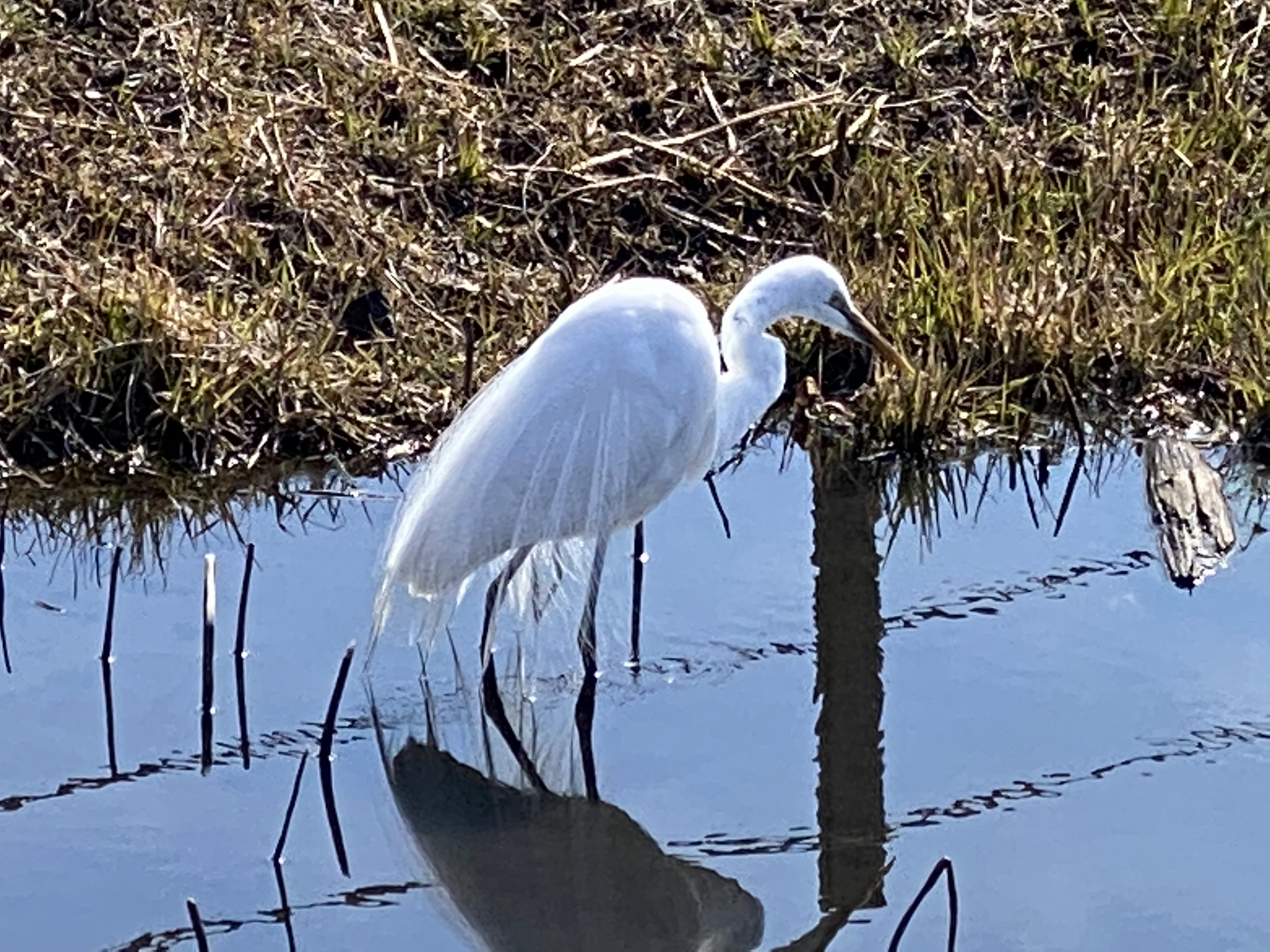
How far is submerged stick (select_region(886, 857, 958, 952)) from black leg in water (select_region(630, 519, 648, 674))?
3.84 ft

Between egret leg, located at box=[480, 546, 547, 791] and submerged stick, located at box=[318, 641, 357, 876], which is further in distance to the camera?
egret leg, located at box=[480, 546, 547, 791]

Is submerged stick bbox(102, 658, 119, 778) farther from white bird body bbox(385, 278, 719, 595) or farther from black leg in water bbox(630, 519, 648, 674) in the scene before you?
black leg in water bbox(630, 519, 648, 674)

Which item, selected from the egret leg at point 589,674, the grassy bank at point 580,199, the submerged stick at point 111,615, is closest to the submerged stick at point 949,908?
the egret leg at point 589,674

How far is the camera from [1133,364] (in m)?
5.77

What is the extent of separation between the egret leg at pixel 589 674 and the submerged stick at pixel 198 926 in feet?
3.36

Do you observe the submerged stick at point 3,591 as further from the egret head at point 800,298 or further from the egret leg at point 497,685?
the egret head at point 800,298

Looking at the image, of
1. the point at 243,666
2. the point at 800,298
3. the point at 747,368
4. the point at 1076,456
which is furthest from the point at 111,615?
the point at 1076,456

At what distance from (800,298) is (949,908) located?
1529 mm

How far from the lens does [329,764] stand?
4.12 m

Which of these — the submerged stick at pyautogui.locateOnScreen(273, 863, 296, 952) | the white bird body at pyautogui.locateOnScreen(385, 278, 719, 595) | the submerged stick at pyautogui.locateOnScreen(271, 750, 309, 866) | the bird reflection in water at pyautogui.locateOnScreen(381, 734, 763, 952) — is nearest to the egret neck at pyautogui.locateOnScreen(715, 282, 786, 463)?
the white bird body at pyautogui.locateOnScreen(385, 278, 719, 595)

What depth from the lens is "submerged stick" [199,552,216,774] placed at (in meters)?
4.04

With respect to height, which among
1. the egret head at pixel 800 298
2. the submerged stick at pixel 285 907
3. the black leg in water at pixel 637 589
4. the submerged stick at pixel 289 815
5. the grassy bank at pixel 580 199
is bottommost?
the submerged stick at pixel 285 907

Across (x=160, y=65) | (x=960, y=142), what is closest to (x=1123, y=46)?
(x=960, y=142)

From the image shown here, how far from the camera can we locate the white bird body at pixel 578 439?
445 centimetres
